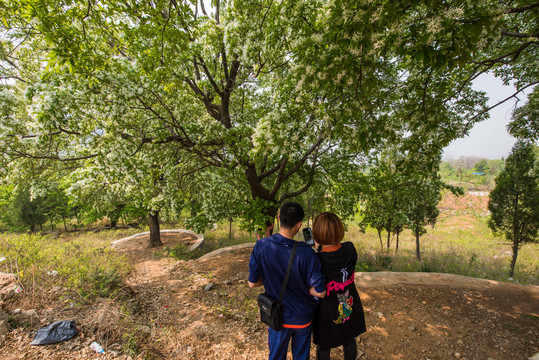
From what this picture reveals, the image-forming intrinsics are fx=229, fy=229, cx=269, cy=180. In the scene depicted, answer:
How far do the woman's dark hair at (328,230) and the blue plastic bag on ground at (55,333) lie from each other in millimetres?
4521

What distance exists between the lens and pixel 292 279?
97.7 inches

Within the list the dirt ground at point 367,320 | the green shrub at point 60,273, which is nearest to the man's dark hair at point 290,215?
the dirt ground at point 367,320

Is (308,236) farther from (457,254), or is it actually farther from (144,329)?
(457,254)

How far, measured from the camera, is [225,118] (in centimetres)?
805

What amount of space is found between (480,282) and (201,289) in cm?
831

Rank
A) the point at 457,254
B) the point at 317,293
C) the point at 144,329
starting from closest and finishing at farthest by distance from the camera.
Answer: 1. the point at 317,293
2. the point at 144,329
3. the point at 457,254

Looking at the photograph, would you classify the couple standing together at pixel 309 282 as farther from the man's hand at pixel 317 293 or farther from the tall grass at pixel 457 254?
the tall grass at pixel 457 254

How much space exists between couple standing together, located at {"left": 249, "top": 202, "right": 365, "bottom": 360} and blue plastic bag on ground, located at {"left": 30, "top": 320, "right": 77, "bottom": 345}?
11.9ft

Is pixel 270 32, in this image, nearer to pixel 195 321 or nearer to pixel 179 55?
pixel 179 55

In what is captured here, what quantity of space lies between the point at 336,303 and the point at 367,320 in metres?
3.01

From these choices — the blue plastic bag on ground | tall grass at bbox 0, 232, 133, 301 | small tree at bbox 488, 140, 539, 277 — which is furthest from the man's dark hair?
small tree at bbox 488, 140, 539, 277

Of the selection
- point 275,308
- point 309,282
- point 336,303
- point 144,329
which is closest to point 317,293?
point 309,282

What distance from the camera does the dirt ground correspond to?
3.93m

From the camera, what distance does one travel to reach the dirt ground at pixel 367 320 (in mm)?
3930
